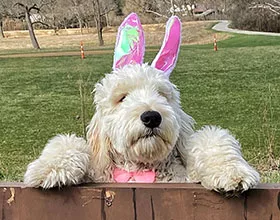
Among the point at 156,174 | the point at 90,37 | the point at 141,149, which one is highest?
the point at 141,149

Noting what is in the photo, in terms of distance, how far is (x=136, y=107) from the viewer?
1.78 meters

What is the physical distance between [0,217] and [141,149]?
472mm

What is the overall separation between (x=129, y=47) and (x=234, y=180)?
2.77ft

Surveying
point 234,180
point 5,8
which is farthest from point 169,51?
point 5,8

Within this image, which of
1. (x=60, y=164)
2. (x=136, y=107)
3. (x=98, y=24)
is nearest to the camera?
(x=60, y=164)

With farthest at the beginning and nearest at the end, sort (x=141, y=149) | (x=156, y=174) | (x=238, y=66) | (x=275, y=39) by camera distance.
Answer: (x=275, y=39) → (x=238, y=66) → (x=156, y=174) → (x=141, y=149)

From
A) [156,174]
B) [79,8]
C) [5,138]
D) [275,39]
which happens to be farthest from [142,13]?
[156,174]

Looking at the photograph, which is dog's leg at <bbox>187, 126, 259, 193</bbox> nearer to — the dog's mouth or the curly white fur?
the curly white fur

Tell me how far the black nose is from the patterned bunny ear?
1.36ft

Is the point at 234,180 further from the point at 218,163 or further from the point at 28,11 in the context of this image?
the point at 28,11

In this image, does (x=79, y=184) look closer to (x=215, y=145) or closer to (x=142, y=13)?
(x=215, y=145)

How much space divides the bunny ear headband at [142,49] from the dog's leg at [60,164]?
0.39m

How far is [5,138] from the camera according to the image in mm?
9469

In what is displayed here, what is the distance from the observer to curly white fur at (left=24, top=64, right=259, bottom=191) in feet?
5.18
